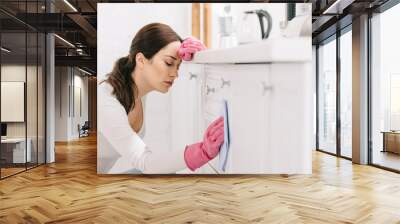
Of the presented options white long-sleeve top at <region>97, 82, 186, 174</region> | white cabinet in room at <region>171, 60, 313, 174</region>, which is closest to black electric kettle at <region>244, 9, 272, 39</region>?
white cabinet in room at <region>171, 60, 313, 174</region>

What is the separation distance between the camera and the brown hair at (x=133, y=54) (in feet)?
19.8

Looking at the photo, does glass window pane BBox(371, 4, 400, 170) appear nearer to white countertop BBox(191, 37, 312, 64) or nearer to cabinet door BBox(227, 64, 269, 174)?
white countertop BBox(191, 37, 312, 64)

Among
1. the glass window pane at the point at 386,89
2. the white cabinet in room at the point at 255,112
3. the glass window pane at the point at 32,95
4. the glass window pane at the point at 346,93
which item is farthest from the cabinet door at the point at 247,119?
the glass window pane at the point at 32,95

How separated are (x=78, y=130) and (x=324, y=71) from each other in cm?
1050

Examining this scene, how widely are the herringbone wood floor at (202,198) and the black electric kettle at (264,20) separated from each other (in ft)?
7.15

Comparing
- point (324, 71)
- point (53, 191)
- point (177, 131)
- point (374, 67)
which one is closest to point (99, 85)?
point (177, 131)

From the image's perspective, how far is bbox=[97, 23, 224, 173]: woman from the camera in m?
5.99

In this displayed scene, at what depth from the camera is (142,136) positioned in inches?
238

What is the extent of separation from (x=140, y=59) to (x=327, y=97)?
5534mm

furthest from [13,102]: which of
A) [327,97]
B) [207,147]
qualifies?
[327,97]

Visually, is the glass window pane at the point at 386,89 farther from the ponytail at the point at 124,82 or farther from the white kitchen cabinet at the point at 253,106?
the ponytail at the point at 124,82

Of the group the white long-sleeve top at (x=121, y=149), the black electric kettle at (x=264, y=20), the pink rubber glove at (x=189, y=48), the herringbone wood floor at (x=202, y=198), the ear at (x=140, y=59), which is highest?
the black electric kettle at (x=264, y=20)

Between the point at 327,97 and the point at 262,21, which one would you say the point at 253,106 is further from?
the point at 327,97

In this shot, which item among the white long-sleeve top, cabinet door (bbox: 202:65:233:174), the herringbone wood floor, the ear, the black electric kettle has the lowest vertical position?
the herringbone wood floor
